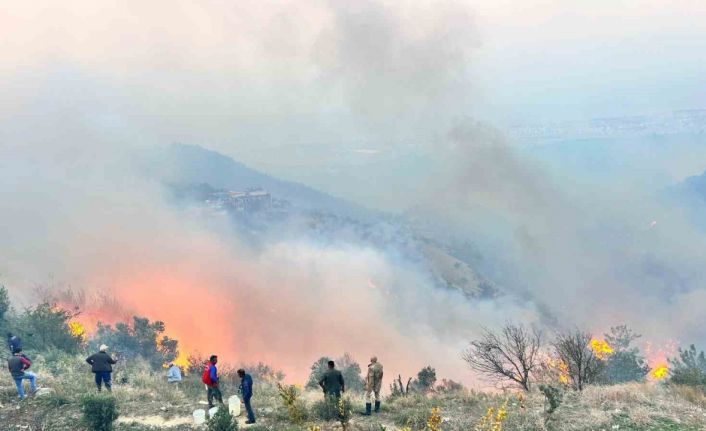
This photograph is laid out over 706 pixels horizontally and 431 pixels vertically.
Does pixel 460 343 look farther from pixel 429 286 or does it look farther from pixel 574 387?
pixel 574 387

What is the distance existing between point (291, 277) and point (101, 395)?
134 m

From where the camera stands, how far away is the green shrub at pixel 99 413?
39.1ft

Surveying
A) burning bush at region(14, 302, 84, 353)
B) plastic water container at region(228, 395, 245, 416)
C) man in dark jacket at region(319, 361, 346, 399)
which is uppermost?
burning bush at region(14, 302, 84, 353)

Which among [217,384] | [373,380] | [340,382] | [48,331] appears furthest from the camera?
[48,331]

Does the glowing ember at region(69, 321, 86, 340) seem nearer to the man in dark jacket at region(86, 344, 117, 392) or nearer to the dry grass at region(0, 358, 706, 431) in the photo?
the dry grass at region(0, 358, 706, 431)

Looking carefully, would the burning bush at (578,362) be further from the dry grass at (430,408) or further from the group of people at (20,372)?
the group of people at (20,372)

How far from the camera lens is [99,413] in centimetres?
1197

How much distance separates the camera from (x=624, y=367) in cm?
3666

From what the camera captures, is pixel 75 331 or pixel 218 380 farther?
pixel 75 331

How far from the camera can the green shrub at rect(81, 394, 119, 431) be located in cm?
1193

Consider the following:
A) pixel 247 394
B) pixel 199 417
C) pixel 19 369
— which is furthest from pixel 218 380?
pixel 19 369

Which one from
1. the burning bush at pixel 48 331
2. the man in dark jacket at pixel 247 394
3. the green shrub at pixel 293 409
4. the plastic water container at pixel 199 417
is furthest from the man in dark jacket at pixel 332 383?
the burning bush at pixel 48 331

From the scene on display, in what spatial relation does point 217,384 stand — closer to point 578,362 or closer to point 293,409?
point 293,409

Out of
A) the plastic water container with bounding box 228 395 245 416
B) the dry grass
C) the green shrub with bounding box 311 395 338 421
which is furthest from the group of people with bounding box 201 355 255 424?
the green shrub with bounding box 311 395 338 421
